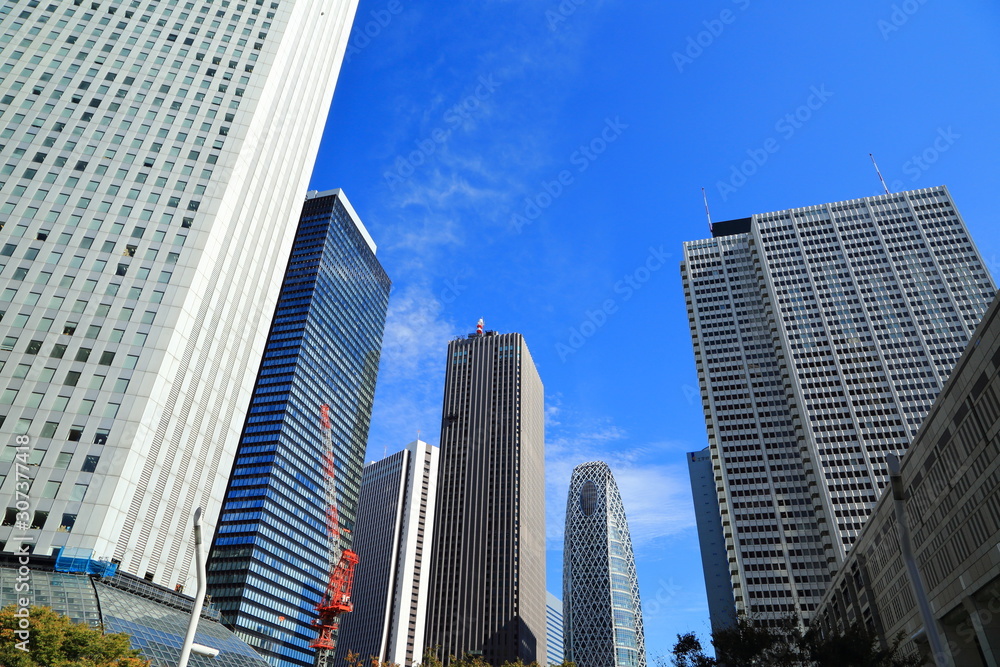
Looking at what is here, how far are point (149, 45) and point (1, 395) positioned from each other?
49.8 meters

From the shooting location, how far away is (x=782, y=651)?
1967 inches

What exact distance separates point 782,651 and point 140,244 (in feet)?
238

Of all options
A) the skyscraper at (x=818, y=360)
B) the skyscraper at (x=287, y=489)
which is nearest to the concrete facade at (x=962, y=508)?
the skyscraper at (x=818, y=360)

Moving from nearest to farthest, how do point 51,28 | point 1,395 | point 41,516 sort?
point 41,516 < point 1,395 < point 51,28

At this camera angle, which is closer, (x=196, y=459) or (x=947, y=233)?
(x=196, y=459)

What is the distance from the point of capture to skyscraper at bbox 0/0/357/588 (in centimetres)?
6059

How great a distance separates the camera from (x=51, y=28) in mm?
83000

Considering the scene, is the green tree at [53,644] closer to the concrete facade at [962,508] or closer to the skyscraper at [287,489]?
the concrete facade at [962,508]

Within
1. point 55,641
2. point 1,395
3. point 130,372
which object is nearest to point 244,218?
point 130,372

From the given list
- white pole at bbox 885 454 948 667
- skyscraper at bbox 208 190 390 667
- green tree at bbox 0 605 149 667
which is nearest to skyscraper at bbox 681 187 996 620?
skyscraper at bbox 208 190 390 667

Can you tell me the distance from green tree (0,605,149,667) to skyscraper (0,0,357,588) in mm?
12830

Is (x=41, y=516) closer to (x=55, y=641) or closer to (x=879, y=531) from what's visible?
(x=55, y=641)

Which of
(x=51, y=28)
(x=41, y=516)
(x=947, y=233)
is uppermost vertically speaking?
(x=947, y=233)

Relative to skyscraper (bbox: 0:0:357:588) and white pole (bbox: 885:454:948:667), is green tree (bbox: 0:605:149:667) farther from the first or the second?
white pole (bbox: 885:454:948:667)
